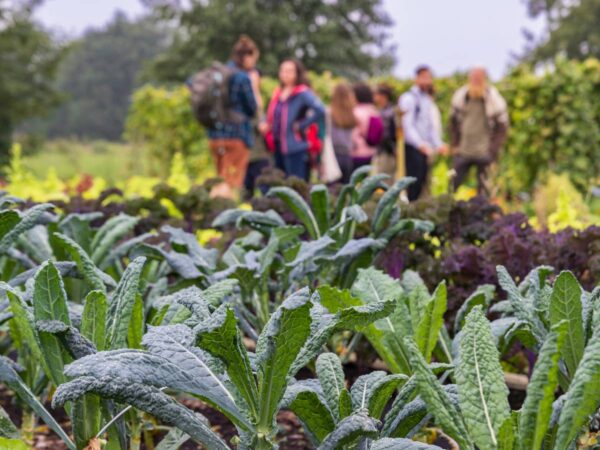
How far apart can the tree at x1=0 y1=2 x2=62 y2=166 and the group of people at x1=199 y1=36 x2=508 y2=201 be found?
1948 cm

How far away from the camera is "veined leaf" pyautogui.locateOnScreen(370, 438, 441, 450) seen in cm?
135

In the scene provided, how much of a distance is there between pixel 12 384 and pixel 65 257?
3.12 feet

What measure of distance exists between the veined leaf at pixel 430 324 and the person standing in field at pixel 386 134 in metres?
7.14

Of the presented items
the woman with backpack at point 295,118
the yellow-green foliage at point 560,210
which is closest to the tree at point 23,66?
the woman with backpack at point 295,118

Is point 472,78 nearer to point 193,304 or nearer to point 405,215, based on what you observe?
point 405,215

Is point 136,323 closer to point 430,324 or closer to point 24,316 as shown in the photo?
point 24,316

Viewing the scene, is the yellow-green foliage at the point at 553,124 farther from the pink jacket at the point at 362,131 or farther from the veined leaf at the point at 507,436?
the veined leaf at the point at 507,436

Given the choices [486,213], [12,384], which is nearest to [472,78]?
[486,213]

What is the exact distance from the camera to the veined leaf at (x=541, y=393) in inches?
47.2

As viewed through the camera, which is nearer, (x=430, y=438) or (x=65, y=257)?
(x=430, y=438)

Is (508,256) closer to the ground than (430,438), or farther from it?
farther from it

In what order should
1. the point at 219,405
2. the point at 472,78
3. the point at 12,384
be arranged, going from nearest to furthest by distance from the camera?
the point at 219,405 → the point at 12,384 → the point at 472,78

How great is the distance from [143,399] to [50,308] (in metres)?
0.47

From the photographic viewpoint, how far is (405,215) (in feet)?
10.5
